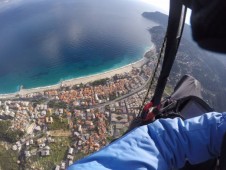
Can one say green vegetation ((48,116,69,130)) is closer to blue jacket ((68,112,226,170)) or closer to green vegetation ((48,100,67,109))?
green vegetation ((48,100,67,109))

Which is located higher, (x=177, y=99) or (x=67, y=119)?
(x=177, y=99)

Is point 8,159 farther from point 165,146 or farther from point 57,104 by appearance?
point 165,146

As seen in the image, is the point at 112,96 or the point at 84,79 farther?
the point at 84,79

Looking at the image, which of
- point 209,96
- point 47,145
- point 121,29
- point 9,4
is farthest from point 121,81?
point 9,4

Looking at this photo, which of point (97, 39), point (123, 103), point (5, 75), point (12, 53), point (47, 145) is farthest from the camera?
point (97, 39)

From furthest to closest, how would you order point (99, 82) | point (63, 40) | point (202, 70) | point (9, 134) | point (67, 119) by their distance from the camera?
point (63, 40), point (202, 70), point (99, 82), point (67, 119), point (9, 134)

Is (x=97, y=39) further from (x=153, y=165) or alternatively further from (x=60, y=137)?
(x=153, y=165)

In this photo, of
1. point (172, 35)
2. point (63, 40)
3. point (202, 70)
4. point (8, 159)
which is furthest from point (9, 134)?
point (202, 70)

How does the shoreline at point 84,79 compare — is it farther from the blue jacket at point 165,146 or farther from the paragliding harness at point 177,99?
the blue jacket at point 165,146
